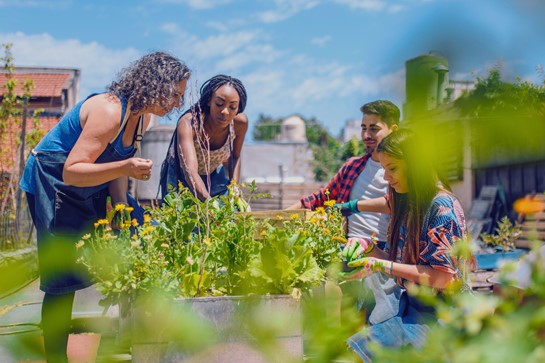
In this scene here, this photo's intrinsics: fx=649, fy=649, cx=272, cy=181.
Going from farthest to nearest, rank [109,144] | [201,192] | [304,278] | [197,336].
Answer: [201,192]
[109,144]
[304,278]
[197,336]

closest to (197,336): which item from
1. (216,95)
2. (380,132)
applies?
(216,95)

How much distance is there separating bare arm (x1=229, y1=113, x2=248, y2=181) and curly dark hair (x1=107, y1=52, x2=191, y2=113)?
3.14 feet

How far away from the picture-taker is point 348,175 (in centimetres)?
374

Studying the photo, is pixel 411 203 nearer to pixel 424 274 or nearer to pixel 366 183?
pixel 424 274

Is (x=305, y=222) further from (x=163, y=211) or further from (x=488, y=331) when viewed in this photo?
(x=488, y=331)

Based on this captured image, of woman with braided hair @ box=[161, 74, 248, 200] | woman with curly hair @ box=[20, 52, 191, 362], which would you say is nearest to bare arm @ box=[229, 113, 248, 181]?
woman with braided hair @ box=[161, 74, 248, 200]

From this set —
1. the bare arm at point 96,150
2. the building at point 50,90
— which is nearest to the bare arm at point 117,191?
the bare arm at point 96,150

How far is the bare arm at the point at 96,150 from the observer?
234cm

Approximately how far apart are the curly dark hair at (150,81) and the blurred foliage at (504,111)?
212 centimetres

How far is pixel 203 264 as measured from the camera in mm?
1818

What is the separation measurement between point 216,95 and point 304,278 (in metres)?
1.70

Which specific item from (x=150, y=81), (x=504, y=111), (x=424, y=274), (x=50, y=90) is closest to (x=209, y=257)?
(x=424, y=274)

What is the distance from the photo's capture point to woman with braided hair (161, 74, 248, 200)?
3.29 meters

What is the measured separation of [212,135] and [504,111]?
9.69ft
